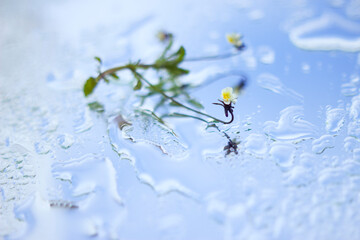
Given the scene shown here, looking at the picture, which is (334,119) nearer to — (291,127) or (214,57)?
(291,127)

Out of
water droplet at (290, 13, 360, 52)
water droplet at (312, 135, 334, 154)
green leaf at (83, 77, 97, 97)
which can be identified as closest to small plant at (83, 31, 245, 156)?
green leaf at (83, 77, 97, 97)

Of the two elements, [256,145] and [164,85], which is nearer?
[256,145]

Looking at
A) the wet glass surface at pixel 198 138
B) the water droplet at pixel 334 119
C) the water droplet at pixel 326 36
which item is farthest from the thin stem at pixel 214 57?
the water droplet at pixel 334 119

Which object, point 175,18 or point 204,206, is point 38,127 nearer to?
point 204,206

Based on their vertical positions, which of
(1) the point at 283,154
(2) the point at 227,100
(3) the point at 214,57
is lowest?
(1) the point at 283,154

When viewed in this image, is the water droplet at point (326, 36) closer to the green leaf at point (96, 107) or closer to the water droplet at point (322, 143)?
the water droplet at point (322, 143)

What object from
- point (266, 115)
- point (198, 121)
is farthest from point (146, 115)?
point (266, 115)

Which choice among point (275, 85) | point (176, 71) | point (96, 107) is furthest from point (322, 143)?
point (96, 107)
